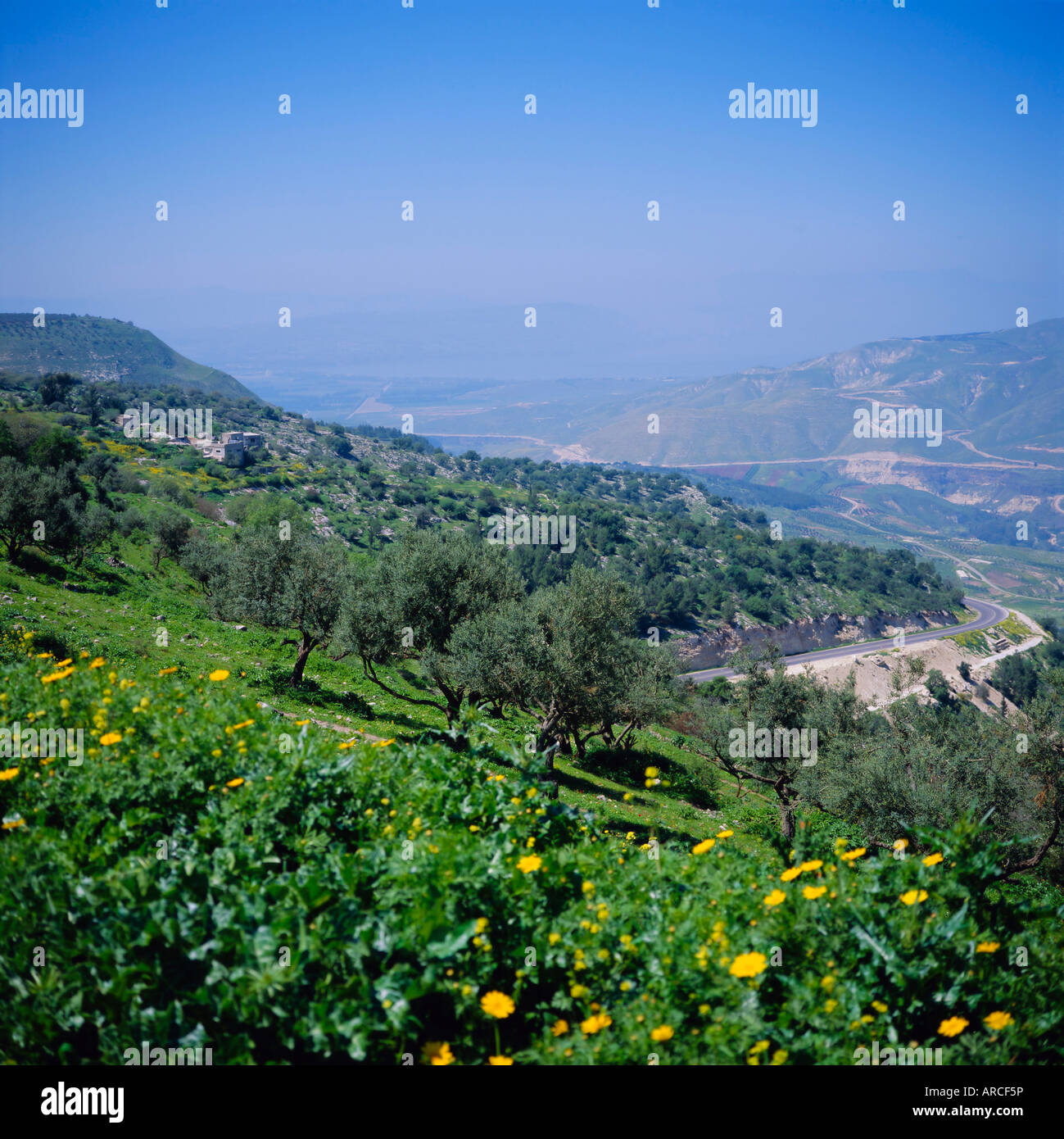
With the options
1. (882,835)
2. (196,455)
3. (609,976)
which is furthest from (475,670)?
(196,455)

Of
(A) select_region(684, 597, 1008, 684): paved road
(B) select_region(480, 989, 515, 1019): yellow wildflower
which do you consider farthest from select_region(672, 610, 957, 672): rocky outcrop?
(B) select_region(480, 989, 515, 1019): yellow wildflower

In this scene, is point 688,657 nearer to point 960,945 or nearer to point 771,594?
point 771,594

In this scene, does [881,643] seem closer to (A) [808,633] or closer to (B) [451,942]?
(A) [808,633]

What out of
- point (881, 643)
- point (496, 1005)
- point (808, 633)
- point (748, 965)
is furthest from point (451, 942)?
point (881, 643)

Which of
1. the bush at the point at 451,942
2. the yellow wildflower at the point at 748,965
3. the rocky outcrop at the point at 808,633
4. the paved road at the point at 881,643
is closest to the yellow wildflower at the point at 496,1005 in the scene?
the bush at the point at 451,942
